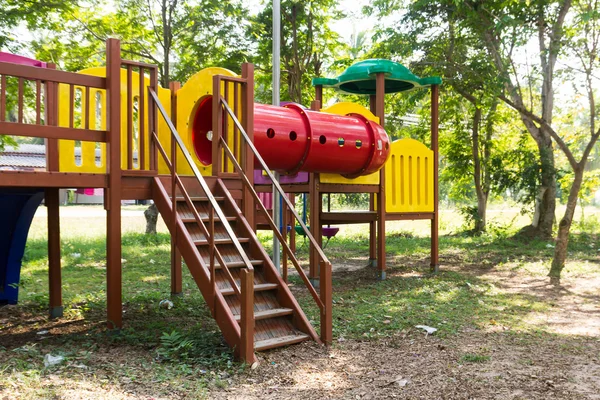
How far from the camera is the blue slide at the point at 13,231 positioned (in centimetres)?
676

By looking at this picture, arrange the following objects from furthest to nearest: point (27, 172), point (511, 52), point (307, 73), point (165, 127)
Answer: point (307, 73), point (511, 52), point (165, 127), point (27, 172)

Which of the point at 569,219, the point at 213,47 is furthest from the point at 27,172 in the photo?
the point at 213,47

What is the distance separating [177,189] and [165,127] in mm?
1567

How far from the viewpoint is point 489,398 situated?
3.95m

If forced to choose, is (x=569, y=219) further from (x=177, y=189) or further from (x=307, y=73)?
(x=307, y=73)

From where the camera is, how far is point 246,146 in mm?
6062

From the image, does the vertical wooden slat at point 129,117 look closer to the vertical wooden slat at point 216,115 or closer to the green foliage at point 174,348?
the vertical wooden slat at point 216,115

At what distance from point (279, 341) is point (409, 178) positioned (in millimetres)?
5815

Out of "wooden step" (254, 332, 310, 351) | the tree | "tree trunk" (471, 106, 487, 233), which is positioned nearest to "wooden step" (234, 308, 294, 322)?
"wooden step" (254, 332, 310, 351)

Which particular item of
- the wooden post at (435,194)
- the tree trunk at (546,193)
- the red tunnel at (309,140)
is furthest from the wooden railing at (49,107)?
→ the tree trunk at (546,193)

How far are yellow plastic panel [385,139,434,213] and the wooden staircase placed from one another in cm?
442

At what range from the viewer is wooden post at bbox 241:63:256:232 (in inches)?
240

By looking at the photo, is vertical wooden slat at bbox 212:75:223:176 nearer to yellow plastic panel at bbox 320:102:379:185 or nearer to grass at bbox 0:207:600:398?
grass at bbox 0:207:600:398

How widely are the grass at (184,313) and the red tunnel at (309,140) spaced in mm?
1832
